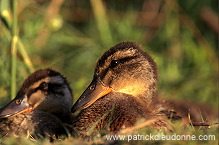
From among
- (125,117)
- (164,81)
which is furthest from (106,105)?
(164,81)

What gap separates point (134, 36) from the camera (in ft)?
25.5

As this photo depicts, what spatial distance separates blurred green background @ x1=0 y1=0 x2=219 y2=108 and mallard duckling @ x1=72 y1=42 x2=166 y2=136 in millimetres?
1656

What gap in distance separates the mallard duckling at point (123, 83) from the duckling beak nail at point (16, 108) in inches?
23.0

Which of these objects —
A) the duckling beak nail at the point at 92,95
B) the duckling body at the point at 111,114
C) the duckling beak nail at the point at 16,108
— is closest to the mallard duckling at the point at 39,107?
the duckling beak nail at the point at 16,108

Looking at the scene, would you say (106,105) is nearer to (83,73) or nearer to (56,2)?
(83,73)

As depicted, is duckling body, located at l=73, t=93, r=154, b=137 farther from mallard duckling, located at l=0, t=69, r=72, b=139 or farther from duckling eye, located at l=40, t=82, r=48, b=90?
duckling eye, located at l=40, t=82, r=48, b=90

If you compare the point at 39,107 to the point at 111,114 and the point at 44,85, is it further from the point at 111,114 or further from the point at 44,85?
the point at 111,114

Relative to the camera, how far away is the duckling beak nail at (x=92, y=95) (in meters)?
4.26

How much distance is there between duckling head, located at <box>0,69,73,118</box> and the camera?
4.66 metres

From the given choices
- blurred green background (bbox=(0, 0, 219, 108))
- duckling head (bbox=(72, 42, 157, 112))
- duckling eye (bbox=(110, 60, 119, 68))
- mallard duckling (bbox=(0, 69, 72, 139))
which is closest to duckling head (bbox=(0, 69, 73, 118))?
mallard duckling (bbox=(0, 69, 72, 139))

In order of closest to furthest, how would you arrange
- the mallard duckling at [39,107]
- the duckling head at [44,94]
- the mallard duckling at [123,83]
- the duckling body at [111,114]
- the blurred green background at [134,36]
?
the duckling body at [111,114], the mallard duckling at [123,83], the mallard duckling at [39,107], the duckling head at [44,94], the blurred green background at [134,36]

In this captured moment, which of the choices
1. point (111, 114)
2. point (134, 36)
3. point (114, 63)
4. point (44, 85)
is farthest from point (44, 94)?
point (134, 36)

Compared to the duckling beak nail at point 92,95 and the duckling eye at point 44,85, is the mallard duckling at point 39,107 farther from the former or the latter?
the duckling beak nail at point 92,95

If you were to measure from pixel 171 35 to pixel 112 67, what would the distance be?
3428 mm
